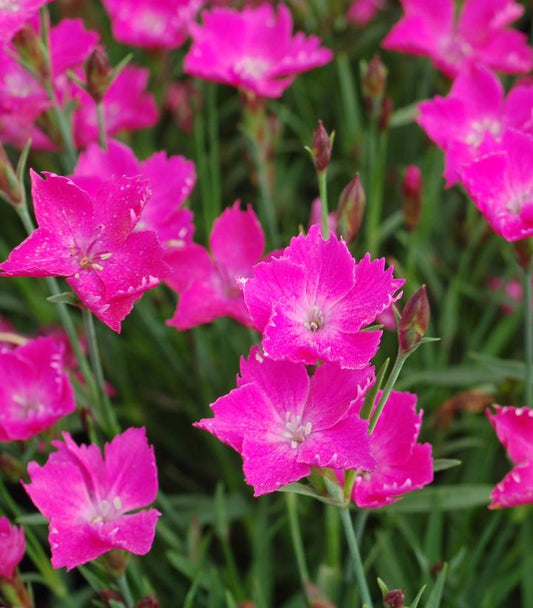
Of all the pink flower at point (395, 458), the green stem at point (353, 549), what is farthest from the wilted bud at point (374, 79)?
the green stem at point (353, 549)

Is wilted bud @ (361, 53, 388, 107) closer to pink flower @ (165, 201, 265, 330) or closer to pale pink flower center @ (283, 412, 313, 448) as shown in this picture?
pink flower @ (165, 201, 265, 330)

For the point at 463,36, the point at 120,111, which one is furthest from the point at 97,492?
the point at 463,36

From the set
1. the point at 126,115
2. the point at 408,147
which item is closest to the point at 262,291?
the point at 126,115

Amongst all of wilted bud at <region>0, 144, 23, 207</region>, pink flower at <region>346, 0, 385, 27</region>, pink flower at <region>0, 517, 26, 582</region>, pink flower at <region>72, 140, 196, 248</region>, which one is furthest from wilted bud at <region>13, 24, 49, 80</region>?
pink flower at <region>346, 0, 385, 27</region>

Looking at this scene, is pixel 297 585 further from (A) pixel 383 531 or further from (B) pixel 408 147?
(B) pixel 408 147

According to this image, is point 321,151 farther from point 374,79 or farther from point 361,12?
point 361,12

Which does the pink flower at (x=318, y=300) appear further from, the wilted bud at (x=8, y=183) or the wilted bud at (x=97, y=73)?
the wilted bud at (x=97, y=73)
